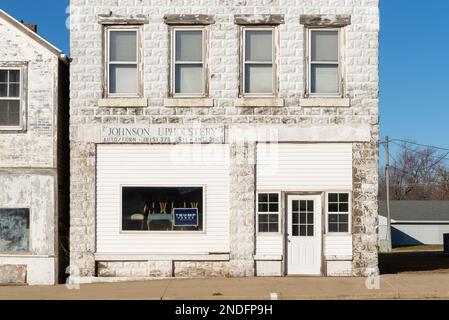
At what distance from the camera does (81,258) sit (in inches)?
658

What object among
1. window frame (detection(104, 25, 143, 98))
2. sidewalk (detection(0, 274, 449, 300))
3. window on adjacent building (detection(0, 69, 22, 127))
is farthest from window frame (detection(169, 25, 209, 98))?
sidewalk (detection(0, 274, 449, 300))

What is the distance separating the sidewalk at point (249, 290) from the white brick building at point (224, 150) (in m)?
0.87

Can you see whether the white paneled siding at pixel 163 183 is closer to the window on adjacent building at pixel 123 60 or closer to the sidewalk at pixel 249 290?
the sidewalk at pixel 249 290


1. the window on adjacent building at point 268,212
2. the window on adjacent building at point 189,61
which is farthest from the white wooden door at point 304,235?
the window on adjacent building at point 189,61

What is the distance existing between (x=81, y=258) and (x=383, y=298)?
7547mm

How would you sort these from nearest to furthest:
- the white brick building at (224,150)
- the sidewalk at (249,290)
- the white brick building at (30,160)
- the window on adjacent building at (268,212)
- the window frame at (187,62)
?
the sidewalk at (249,290) → the white brick building at (30,160) → the white brick building at (224,150) → the window on adjacent building at (268,212) → the window frame at (187,62)

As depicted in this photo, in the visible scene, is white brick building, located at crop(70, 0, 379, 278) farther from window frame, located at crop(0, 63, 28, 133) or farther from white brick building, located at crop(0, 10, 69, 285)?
window frame, located at crop(0, 63, 28, 133)

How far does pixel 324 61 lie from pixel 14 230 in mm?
9010

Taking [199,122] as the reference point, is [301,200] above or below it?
below

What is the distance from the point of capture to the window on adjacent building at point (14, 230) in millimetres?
16641

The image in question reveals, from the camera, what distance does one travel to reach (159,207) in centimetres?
1695

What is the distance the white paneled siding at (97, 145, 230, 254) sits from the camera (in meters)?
16.8
